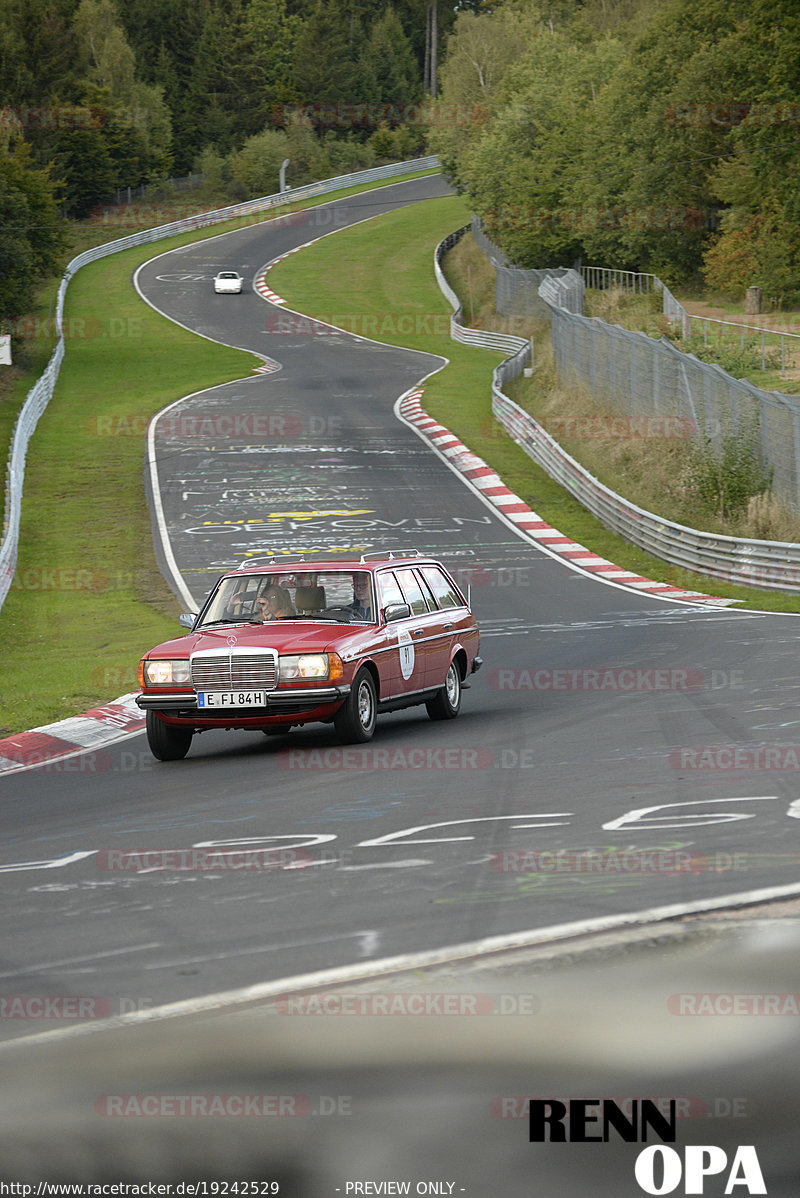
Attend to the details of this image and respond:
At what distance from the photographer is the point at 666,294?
163 feet

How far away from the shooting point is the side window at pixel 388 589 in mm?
13039

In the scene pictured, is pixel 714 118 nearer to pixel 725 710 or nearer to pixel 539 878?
pixel 725 710

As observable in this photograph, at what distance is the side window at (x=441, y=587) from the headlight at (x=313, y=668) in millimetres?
2901

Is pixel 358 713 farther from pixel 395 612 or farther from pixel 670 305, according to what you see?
pixel 670 305

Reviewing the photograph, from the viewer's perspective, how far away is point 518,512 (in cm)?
3278

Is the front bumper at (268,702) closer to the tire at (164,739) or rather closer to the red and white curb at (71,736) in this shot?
the tire at (164,739)

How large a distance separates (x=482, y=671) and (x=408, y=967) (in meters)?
11.6

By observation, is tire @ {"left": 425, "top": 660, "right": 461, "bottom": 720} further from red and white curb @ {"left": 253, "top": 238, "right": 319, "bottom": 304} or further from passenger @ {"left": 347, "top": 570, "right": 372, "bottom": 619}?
red and white curb @ {"left": 253, "top": 238, "right": 319, "bottom": 304}

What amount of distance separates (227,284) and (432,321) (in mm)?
14488

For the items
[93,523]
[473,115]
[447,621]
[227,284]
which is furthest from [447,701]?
[473,115]

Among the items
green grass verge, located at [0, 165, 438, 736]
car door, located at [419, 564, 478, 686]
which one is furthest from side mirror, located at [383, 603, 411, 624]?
green grass verge, located at [0, 165, 438, 736]

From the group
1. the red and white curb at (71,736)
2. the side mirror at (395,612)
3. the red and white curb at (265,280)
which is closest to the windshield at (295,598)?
the side mirror at (395,612)

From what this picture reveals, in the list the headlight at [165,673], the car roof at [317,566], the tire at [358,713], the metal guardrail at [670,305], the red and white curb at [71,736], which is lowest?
the metal guardrail at [670,305]

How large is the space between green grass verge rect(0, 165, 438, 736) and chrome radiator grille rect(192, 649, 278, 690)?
112 inches
